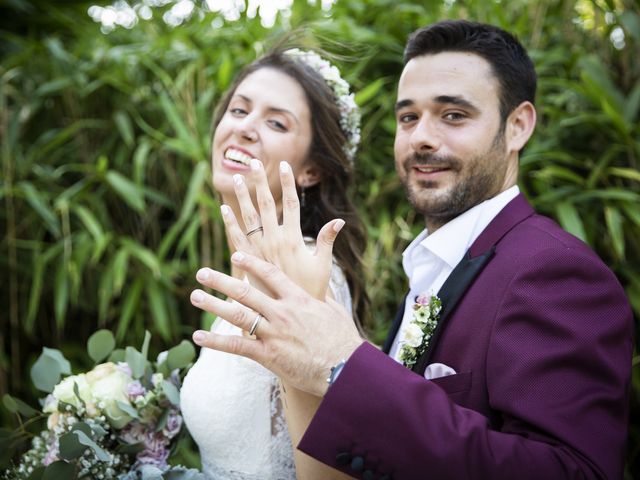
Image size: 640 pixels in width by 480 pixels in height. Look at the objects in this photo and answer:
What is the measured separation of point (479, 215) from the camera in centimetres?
150

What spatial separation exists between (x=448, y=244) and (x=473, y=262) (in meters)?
0.15

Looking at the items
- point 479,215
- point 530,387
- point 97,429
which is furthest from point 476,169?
point 97,429

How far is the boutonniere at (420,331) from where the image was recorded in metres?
1.32

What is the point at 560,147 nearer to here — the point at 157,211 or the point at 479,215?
the point at 479,215

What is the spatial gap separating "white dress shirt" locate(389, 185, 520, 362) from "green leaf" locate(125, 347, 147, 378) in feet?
2.36

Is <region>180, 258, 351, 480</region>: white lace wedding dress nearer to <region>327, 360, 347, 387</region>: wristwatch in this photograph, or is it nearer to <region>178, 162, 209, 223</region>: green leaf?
<region>327, 360, 347, 387</region>: wristwatch

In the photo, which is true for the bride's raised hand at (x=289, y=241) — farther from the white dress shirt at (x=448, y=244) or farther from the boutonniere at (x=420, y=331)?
the white dress shirt at (x=448, y=244)

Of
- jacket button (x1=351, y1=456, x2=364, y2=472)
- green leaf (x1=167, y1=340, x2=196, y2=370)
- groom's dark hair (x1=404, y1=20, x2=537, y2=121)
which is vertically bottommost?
green leaf (x1=167, y1=340, x2=196, y2=370)

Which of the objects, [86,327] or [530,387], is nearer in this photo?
[530,387]

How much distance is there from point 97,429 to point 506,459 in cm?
101

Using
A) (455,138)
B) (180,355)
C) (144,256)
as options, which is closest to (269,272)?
(455,138)

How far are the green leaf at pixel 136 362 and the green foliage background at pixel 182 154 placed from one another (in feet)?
3.35

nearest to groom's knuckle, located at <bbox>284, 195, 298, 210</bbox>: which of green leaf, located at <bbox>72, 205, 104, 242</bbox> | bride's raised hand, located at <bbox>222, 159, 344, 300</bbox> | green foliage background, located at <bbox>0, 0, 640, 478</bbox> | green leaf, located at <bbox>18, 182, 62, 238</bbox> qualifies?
bride's raised hand, located at <bbox>222, 159, 344, 300</bbox>

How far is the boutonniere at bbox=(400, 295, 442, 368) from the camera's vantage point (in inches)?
51.8
